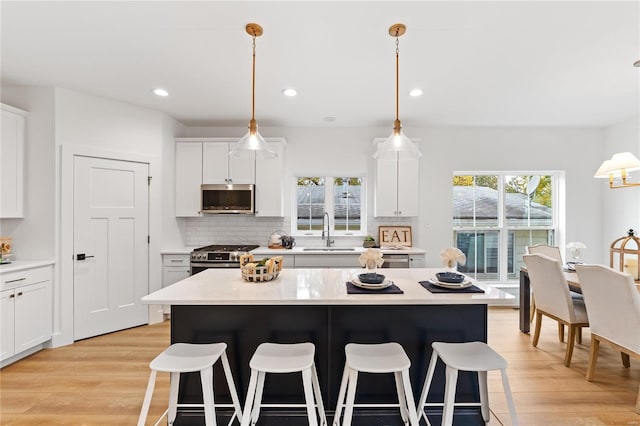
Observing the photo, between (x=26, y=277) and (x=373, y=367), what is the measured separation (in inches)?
130

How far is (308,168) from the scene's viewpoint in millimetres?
4637

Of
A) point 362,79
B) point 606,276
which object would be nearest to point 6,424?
point 362,79

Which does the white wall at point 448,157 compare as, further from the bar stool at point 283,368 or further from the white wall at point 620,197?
the bar stool at point 283,368

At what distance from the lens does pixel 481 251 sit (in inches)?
187

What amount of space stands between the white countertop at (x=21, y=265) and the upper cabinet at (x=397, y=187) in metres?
3.80

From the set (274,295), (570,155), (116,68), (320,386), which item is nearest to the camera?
(274,295)

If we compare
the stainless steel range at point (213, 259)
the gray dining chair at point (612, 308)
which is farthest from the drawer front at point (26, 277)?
the gray dining chair at point (612, 308)

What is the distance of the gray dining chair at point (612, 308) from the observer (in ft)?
7.18

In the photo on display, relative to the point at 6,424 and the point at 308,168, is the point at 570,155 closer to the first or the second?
the point at 308,168

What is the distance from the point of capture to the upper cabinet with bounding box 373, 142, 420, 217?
4312 mm

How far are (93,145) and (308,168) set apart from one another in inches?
103

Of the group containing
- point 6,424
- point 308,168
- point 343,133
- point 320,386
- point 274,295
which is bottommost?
point 6,424

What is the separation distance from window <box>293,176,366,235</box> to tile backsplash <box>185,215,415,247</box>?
16cm

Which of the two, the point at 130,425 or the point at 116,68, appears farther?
the point at 116,68
